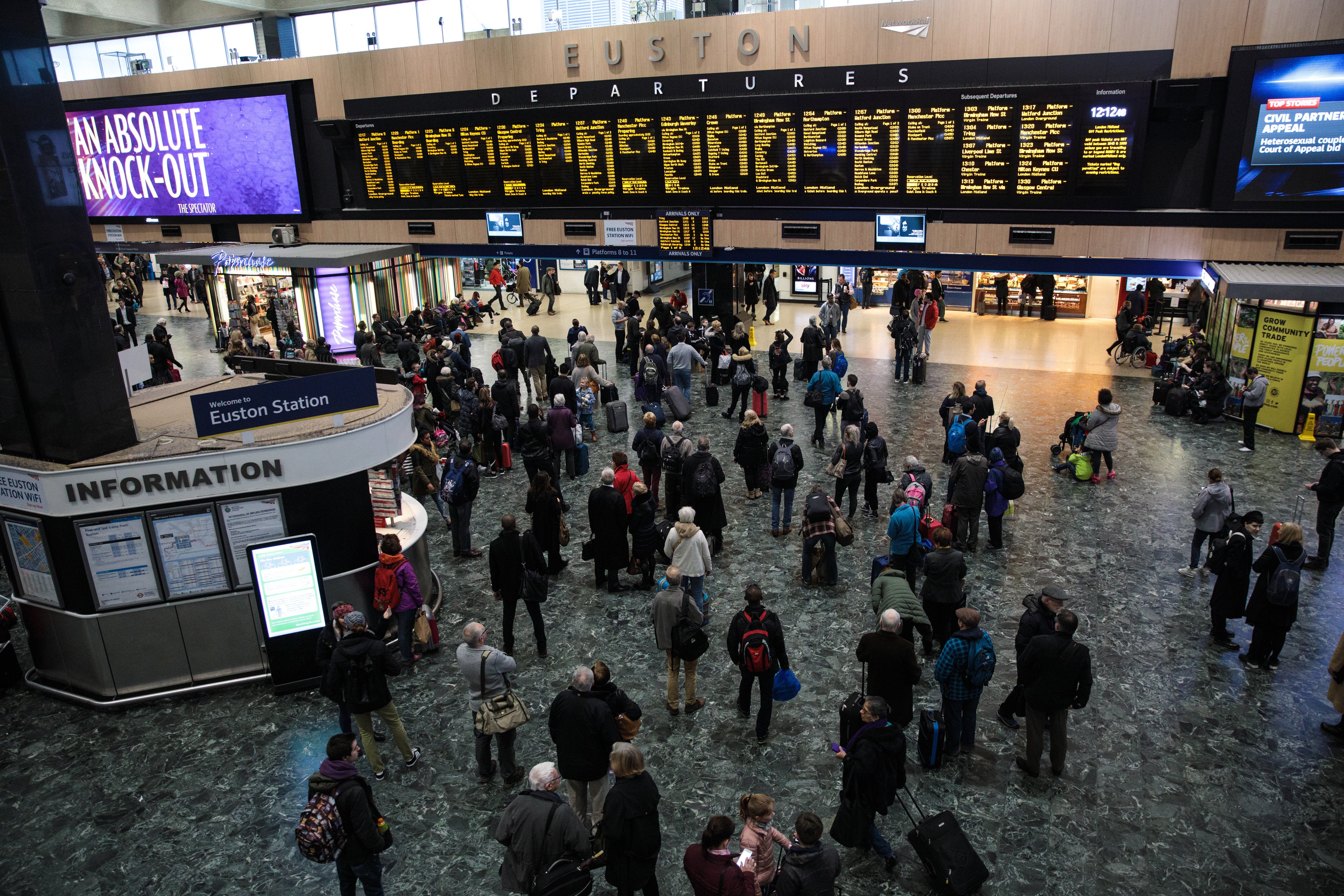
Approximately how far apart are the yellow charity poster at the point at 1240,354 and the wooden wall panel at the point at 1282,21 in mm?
4388

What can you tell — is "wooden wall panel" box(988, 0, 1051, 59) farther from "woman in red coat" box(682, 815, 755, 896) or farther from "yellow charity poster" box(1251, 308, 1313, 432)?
"woman in red coat" box(682, 815, 755, 896)

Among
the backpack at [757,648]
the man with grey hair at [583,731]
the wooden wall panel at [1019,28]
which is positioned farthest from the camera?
the wooden wall panel at [1019,28]

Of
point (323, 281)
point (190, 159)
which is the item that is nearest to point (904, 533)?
point (323, 281)

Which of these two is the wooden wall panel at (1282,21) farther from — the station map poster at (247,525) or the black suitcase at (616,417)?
the station map poster at (247,525)

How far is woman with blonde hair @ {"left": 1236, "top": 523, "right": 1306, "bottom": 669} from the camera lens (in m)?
7.76

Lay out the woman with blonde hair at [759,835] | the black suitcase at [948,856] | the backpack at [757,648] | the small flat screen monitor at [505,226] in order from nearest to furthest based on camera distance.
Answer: the woman with blonde hair at [759,835]
the black suitcase at [948,856]
the backpack at [757,648]
the small flat screen monitor at [505,226]

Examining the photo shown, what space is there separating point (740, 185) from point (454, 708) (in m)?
12.5

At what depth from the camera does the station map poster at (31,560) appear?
8094mm

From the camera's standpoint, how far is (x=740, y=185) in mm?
17156

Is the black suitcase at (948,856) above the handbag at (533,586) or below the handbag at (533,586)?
below

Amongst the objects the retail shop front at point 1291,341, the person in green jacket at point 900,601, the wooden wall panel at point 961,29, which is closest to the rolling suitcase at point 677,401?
the person in green jacket at point 900,601

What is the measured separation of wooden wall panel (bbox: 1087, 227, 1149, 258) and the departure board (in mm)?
7347

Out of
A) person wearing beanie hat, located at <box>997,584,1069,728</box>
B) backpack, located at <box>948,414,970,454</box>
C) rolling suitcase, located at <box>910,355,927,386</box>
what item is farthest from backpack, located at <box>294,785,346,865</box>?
rolling suitcase, located at <box>910,355,927,386</box>

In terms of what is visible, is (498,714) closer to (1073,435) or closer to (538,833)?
(538,833)
